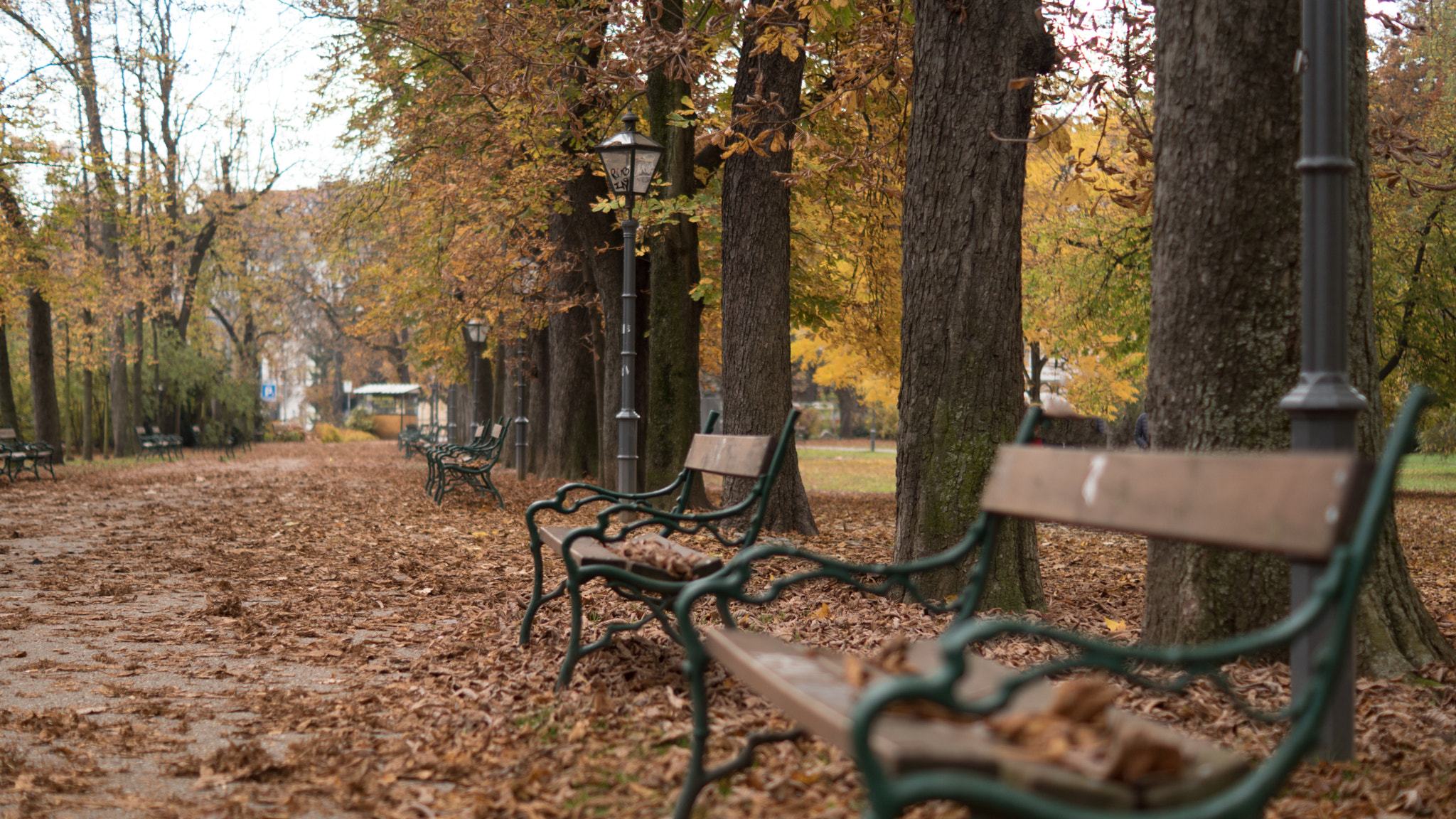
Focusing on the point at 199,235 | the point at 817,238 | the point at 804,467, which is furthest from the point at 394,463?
the point at 817,238

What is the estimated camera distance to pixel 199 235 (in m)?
32.6

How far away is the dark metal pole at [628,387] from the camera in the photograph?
9.54 m

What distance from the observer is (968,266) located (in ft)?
19.1

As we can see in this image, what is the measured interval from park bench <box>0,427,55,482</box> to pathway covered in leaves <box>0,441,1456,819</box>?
352 inches

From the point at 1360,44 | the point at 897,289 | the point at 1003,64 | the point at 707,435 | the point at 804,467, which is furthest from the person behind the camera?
the point at 804,467

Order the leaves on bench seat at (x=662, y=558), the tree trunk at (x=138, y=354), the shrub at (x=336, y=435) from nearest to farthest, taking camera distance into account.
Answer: the leaves on bench seat at (x=662, y=558) < the tree trunk at (x=138, y=354) < the shrub at (x=336, y=435)

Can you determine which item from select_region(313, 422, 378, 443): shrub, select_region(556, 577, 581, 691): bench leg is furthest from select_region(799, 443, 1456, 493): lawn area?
select_region(313, 422, 378, 443): shrub

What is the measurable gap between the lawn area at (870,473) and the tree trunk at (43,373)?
46.3 feet

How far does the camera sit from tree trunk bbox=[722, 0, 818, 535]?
981cm

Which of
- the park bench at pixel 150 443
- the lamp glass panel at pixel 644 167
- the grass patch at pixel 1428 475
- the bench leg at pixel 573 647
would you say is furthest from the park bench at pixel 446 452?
the park bench at pixel 150 443

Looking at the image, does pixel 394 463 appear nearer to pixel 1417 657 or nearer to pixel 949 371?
pixel 949 371

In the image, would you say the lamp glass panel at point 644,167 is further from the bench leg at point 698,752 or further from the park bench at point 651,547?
the bench leg at point 698,752

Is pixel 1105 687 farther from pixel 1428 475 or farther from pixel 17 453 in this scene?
pixel 1428 475

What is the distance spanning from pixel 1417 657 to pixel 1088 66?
4.50 m
